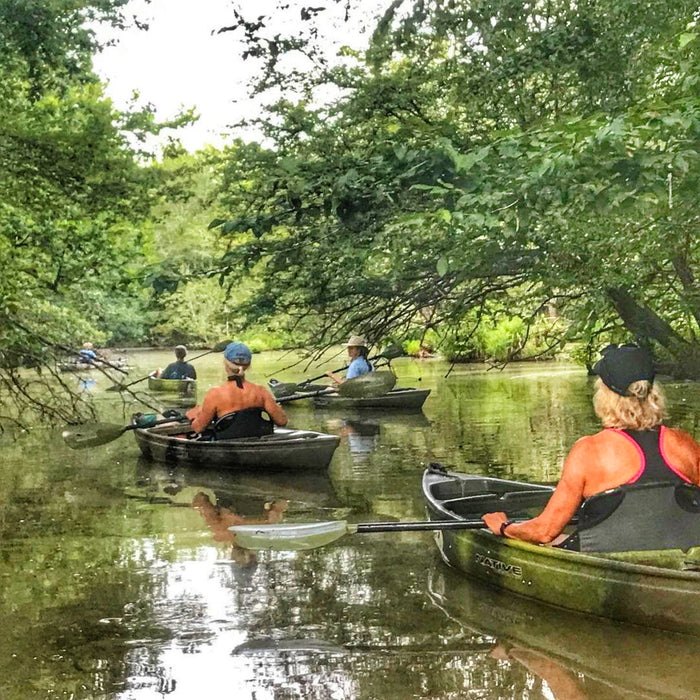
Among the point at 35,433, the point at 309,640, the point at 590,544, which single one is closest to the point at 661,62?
the point at 590,544

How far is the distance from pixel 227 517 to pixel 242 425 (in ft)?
6.76

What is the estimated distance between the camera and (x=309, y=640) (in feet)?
17.8

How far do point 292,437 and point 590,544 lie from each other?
21.1ft

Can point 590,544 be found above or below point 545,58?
below

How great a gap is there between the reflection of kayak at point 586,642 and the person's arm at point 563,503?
48cm

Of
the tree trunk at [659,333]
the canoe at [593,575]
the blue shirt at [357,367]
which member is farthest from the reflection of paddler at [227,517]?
the blue shirt at [357,367]

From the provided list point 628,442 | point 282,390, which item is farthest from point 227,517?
point 282,390

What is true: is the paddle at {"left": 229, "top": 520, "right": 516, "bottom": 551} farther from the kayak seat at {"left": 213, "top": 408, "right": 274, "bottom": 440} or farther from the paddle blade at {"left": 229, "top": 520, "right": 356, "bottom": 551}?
the kayak seat at {"left": 213, "top": 408, "right": 274, "bottom": 440}

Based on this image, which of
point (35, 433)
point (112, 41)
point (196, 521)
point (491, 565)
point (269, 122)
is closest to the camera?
point (491, 565)

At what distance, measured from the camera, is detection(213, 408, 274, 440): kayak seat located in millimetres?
11141

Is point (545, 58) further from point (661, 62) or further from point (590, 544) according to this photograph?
point (590, 544)

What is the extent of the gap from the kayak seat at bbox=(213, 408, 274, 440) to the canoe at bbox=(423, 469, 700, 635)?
180 inches

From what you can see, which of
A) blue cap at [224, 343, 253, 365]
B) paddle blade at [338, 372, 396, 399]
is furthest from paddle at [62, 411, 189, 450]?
paddle blade at [338, 372, 396, 399]

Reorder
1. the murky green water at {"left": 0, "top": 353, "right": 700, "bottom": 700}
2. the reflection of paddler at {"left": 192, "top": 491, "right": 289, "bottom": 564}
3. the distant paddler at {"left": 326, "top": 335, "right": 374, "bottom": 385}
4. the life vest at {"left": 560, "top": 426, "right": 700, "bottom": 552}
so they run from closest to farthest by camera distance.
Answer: the murky green water at {"left": 0, "top": 353, "right": 700, "bottom": 700}, the life vest at {"left": 560, "top": 426, "right": 700, "bottom": 552}, the reflection of paddler at {"left": 192, "top": 491, "right": 289, "bottom": 564}, the distant paddler at {"left": 326, "top": 335, "right": 374, "bottom": 385}
